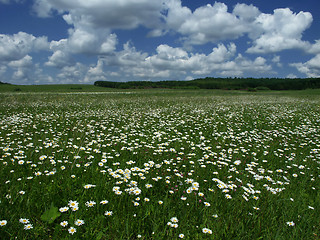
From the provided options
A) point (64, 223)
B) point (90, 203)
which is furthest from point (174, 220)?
point (64, 223)

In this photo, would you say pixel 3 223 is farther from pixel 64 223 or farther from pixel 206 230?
pixel 206 230

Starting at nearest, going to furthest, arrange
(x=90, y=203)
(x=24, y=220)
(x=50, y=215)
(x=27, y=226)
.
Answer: (x=27, y=226) → (x=24, y=220) → (x=50, y=215) → (x=90, y=203)

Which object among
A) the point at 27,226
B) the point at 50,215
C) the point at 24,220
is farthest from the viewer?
the point at 50,215

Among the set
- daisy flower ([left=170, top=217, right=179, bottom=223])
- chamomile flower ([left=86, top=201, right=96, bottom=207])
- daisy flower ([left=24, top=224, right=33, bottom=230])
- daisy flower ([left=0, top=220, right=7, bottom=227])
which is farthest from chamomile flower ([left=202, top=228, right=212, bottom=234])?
daisy flower ([left=0, top=220, right=7, bottom=227])

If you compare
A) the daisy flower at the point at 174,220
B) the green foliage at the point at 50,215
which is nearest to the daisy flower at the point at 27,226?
the green foliage at the point at 50,215

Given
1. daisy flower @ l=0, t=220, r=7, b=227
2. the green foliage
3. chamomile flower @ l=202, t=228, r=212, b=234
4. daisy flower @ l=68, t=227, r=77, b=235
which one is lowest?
chamomile flower @ l=202, t=228, r=212, b=234

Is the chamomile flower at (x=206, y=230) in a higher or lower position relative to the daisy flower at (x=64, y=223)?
lower

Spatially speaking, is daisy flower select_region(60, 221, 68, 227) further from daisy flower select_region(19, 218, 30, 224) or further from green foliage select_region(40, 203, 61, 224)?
daisy flower select_region(19, 218, 30, 224)

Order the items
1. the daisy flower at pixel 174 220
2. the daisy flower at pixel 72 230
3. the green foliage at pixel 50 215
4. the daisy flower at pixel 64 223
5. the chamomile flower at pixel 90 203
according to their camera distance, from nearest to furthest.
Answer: the daisy flower at pixel 72 230 → the daisy flower at pixel 64 223 → the green foliage at pixel 50 215 → the daisy flower at pixel 174 220 → the chamomile flower at pixel 90 203

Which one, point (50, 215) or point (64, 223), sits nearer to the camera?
point (64, 223)

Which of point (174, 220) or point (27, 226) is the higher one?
point (27, 226)

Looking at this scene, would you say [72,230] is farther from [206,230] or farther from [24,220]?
[206,230]

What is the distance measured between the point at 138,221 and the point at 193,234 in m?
0.73

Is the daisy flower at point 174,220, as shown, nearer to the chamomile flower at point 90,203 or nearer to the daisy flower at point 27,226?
the chamomile flower at point 90,203
